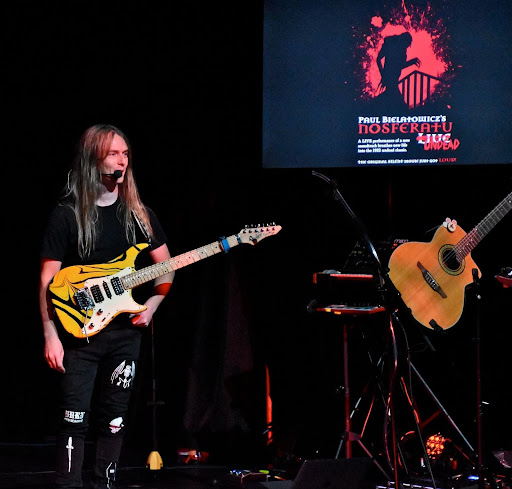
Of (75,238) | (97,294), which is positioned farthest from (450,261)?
(75,238)

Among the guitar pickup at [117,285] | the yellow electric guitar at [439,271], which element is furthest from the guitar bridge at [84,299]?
the yellow electric guitar at [439,271]

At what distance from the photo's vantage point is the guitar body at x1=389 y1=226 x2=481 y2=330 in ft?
14.8

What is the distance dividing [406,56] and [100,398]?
2813 millimetres

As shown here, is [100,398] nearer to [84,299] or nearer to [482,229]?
[84,299]

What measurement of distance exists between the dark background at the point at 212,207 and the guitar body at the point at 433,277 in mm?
716

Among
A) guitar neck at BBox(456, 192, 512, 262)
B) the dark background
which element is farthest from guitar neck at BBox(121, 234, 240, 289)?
guitar neck at BBox(456, 192, 512, 262)

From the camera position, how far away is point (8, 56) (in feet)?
18.5

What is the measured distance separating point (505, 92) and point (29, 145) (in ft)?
10.6

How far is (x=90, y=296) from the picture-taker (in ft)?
13.8

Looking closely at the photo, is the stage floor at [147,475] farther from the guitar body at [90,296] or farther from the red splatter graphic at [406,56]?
the red splatter graphic at [406,56]

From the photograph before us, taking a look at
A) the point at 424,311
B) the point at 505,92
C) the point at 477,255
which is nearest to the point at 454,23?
the point at 505,92

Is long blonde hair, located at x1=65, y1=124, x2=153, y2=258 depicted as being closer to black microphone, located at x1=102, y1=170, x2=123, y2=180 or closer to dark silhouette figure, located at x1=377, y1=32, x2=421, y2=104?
black microphone, located at x1=102, y1=170, x2=123, y2=180

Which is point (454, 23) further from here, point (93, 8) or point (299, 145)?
point (93, 8)

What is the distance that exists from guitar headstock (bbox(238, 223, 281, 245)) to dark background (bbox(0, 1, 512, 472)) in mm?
829
